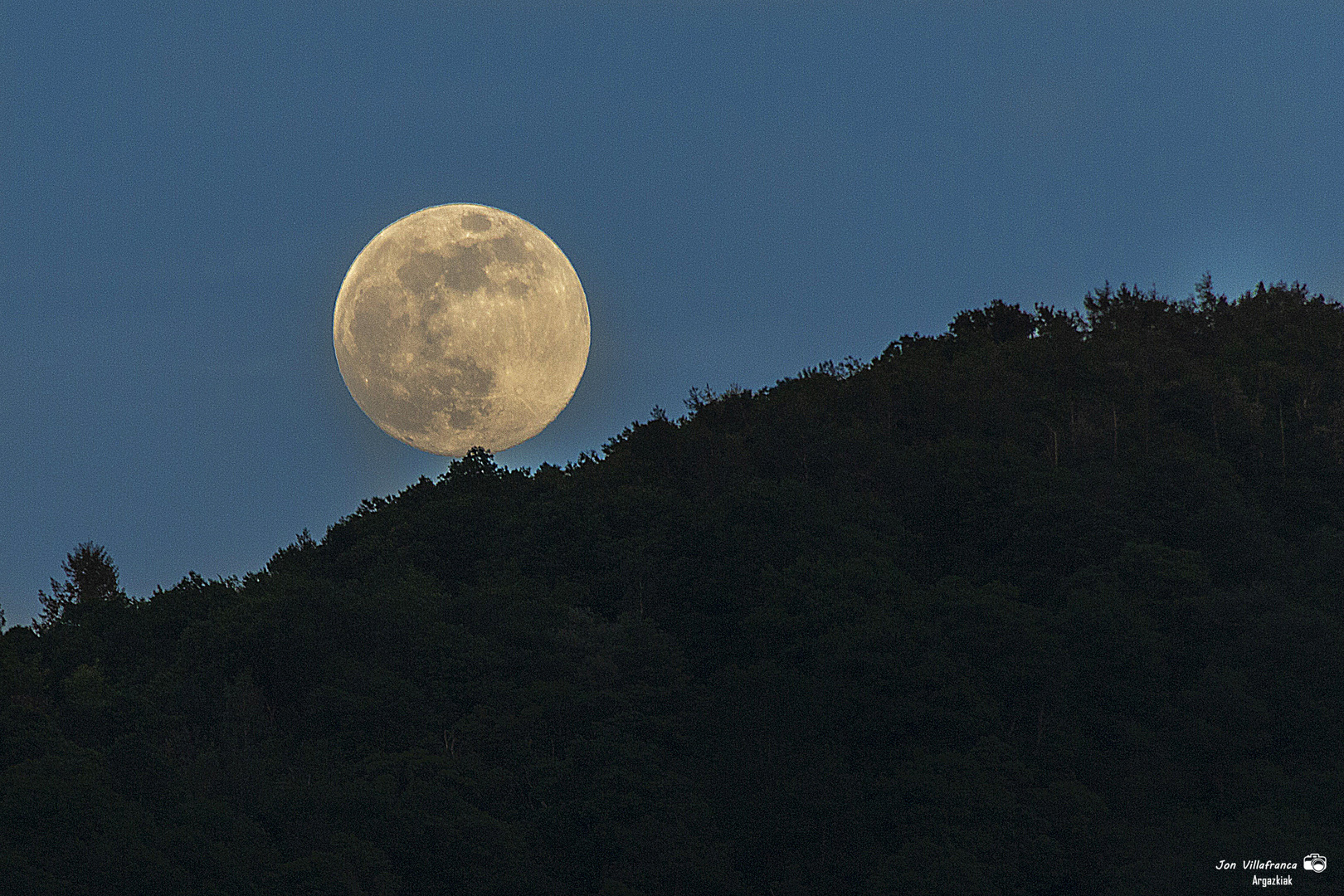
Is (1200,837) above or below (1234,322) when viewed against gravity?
below

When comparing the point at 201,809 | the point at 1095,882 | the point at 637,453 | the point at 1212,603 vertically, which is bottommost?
the point at 1095,882

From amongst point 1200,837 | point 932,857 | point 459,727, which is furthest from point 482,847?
point 1200,837

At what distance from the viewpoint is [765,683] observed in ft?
193

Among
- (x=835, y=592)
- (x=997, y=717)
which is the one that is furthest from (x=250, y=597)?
(x=997, y=717)

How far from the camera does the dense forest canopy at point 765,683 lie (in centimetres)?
5038

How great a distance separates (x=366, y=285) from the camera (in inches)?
2736

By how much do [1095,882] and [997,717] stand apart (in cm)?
833

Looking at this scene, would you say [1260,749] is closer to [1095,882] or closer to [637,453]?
[1095,882]

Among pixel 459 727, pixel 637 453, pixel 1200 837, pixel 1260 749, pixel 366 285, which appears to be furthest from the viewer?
pixel 637 453

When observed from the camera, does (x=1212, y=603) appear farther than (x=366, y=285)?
No

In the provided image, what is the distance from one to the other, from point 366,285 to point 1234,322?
57210 mm

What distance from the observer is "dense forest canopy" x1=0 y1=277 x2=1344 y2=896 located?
5038cm

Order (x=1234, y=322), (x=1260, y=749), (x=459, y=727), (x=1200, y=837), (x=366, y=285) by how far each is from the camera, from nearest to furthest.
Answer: (x=1200, y=837) < (x=1260, y=749) < (x=459, y=727) < (x=366, y=285) < (x=1234, y=322)

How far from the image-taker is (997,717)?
56.5m
